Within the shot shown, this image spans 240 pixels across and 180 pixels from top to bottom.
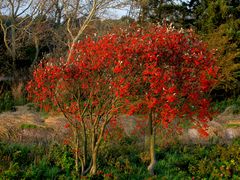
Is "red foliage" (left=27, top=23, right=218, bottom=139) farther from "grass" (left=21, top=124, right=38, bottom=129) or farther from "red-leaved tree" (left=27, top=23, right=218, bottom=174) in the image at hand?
"grass" (left=21, top=124, right=38, bottom=129)

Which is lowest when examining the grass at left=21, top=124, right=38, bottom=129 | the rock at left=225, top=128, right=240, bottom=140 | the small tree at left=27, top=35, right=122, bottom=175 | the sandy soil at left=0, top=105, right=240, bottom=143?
the rock at left=225, top=128, right=240, bottom=140

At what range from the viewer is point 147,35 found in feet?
22.1

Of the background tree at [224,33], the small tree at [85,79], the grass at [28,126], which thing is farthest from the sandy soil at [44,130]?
the background tree at [224,33]

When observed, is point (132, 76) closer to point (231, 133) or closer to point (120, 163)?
point (120, 163)

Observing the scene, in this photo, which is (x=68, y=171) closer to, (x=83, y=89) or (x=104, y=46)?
(x=83, y=89)

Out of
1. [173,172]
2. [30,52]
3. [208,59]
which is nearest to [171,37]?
[208,59]

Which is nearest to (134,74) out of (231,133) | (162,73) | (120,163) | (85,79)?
(162,73)

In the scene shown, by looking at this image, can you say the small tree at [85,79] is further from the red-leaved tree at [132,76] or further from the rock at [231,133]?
the rock at [231,133]

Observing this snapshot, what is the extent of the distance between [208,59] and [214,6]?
16182 millimetres

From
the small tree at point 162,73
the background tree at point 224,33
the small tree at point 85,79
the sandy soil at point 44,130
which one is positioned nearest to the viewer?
the small tree at point 162,73

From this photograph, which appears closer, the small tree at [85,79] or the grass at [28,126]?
the small tree at [85,79]

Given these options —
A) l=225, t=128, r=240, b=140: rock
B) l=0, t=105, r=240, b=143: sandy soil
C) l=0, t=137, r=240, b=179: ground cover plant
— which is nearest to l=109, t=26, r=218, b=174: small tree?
l=0, t=137, r=240, b=179: ground cover plant

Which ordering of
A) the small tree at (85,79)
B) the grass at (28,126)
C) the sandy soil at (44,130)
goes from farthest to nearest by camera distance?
the grass at (28,126)
the sandy soil at (44,130)
the small tree at (85,79)

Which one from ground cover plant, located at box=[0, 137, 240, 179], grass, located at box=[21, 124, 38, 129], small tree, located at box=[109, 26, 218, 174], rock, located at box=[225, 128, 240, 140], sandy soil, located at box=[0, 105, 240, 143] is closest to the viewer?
small tree, located at box=[109, 26, 218, 174]
